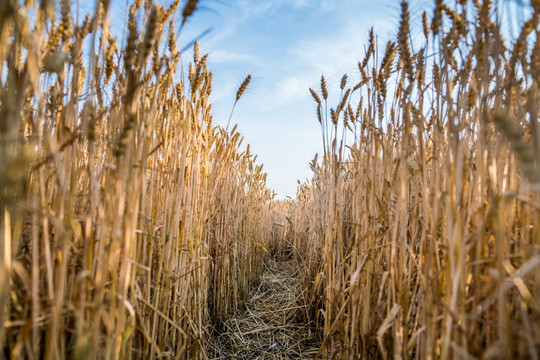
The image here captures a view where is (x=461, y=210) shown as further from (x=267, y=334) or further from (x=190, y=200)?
(x=267, y=334)

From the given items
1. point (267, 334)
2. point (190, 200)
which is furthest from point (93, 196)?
point (267, 334)

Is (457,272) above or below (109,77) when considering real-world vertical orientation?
below

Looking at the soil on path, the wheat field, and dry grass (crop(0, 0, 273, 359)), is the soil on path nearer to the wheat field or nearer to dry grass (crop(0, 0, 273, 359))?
the wheat field

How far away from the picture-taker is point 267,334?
6.99 feet

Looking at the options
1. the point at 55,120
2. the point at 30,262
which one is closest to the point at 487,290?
the point at 30,262

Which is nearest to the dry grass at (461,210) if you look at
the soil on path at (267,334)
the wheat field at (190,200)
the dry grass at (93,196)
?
the wheat field at (190,200)

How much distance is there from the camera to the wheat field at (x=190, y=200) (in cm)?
67

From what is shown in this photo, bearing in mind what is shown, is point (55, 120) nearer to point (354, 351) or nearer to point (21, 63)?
point (21, 63)

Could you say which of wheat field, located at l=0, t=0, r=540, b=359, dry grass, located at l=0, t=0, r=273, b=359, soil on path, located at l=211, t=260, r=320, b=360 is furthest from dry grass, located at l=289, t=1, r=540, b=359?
dry grass, located at l=0, t=0, r=273, b=359

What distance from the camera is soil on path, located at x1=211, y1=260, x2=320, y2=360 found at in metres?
1.87

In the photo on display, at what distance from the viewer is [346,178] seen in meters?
2.60

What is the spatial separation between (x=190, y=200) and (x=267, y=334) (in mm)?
1313

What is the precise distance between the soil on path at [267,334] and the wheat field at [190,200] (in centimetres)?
4

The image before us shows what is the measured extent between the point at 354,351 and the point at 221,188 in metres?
1.50
